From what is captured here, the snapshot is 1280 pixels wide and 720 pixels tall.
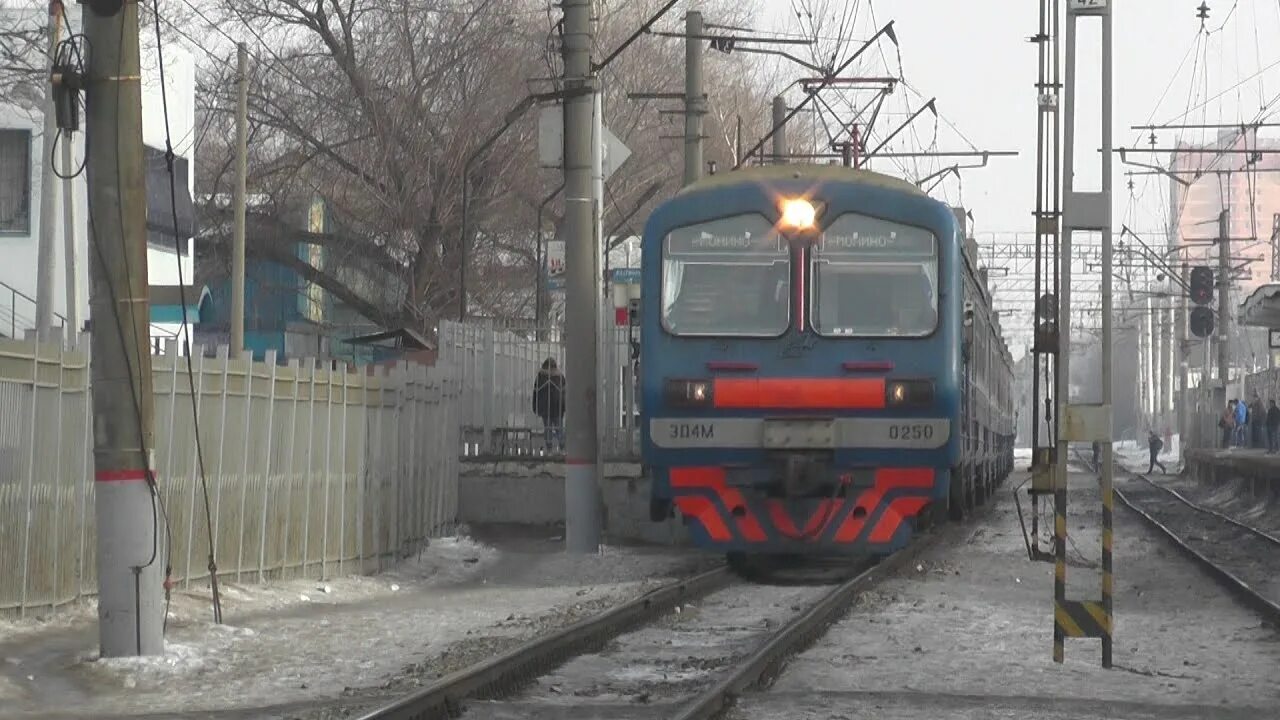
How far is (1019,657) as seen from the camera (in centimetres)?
1251

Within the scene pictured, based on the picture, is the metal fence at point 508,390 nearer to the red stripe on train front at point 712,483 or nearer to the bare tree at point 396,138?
the red stripe on train front at point 712,483

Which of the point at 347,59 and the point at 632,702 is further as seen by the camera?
the point at 347,59

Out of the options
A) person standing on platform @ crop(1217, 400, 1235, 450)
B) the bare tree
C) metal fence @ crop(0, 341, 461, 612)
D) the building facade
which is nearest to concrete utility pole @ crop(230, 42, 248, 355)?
the building facade

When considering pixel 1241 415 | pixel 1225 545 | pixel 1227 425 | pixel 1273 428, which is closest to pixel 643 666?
pixel 1225 545

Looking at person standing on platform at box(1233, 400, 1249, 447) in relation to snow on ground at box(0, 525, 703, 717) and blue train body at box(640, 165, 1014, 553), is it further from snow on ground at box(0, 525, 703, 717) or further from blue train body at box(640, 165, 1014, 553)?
blue train body at box(640, 165, 1014, 553)

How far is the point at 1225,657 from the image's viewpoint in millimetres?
12844

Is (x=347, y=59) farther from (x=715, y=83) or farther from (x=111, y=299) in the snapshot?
(x=111, y=299)

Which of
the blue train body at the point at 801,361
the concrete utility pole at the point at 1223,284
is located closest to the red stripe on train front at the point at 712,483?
the blue train body at the point at 801,361

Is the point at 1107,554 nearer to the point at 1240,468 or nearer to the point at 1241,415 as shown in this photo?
the point at 1240,468

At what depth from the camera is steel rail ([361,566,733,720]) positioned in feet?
31.1

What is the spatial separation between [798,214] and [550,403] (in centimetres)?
785

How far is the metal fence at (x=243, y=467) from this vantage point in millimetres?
13031

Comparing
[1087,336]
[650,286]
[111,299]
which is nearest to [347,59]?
[650,286]

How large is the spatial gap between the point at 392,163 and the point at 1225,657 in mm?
28123
